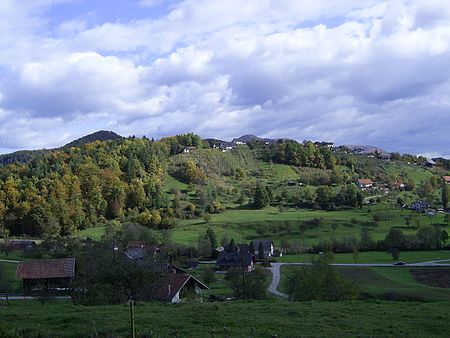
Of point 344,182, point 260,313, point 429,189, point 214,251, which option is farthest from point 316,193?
point 260,313

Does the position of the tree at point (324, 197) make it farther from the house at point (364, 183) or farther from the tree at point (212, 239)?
the tree at point (212, 239)

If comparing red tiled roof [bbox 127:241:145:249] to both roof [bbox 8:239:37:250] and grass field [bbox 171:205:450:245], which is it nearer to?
grass field [bbox 171:205:450:245]

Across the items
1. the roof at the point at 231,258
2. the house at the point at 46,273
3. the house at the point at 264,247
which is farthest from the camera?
the house at the point at 264,247

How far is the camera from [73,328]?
1644cm

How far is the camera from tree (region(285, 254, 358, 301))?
34656 mm

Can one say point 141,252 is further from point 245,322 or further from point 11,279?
point 245,322

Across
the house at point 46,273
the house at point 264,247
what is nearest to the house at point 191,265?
the house at point 264,247

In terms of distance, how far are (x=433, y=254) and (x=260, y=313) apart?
77.9 metres

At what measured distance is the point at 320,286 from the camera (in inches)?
1383

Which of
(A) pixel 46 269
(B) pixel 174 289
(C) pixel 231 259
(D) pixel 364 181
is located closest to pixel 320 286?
(B) pixel 174 289

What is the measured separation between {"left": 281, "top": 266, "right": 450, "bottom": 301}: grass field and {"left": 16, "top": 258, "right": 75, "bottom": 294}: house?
2424 centimetres

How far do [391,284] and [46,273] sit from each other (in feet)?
131

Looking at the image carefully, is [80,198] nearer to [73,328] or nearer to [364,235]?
[364,235]

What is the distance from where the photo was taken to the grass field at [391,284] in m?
44.5
